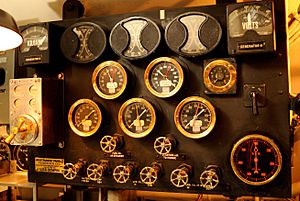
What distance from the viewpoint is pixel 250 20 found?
1271 mm

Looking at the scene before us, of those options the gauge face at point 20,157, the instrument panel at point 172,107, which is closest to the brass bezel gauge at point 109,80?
the instrument panel at point 172,107

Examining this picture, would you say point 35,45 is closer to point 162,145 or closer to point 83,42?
point 83,42

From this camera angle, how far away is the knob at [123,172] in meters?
1.40

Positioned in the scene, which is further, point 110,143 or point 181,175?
point 110,143

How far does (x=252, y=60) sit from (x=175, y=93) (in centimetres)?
34

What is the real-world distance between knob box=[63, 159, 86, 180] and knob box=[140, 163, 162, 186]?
31cm

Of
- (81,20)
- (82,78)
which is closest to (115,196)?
(82,78)

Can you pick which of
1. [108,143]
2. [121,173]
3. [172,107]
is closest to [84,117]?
[108,143]

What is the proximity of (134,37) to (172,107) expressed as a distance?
0.36m

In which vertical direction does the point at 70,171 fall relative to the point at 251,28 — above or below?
below

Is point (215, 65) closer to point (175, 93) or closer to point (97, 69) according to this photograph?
point (175, 93)

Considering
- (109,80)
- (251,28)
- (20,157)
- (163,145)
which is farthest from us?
(20,157)

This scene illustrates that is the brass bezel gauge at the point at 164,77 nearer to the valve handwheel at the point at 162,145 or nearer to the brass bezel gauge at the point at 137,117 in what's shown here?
the brass bezel gauge at the point at 137,117

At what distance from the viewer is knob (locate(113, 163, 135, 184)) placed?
1403 millimetres
